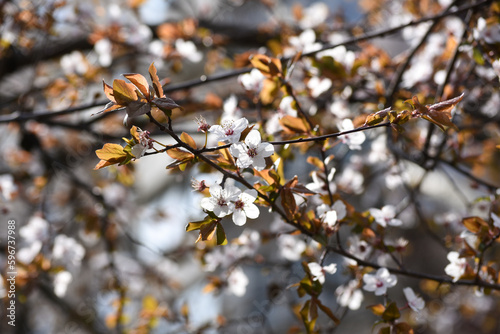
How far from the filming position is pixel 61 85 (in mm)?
1819

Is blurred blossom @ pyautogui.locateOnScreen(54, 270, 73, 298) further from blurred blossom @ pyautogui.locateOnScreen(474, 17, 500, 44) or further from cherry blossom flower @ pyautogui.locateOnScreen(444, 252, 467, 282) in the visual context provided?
blurred blossom @ pyautogui.locateOnScreen(474, 17, 500, 44)

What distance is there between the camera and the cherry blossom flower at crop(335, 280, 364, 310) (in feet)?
3.54

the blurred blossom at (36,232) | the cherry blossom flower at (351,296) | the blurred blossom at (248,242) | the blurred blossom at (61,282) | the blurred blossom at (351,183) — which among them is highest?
the cherry blossom flower at (351,296)

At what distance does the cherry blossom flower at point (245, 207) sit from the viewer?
2.38 ft

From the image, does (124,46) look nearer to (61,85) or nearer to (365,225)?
(61,85)

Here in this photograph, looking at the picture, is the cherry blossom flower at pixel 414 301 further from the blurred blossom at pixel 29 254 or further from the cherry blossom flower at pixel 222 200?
the blurred blossom at pixel 29 254

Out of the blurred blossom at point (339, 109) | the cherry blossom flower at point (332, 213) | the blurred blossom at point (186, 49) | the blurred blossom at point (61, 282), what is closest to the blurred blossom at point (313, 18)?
the blurred blossom at point (186, 49)

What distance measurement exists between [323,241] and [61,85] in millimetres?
1436

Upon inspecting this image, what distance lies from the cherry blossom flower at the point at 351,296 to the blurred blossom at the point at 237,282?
30 centimetres

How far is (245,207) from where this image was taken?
74 cm

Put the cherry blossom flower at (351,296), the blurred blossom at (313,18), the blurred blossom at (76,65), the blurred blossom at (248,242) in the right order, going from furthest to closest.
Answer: the blurred blossom at (313,18), the blurred blossom at (76,65), the blurred blossom at (248,242), the cherry blossom flower at (351,296)

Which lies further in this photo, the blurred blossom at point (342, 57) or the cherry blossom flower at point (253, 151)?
the blurred blossom at point (342, 57)

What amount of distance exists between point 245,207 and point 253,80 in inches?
19.6

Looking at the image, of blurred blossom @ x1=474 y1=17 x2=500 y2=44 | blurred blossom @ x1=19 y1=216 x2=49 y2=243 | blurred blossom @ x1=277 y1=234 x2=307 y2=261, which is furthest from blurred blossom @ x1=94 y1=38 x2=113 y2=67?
blurred blossom @ x1=474 y1=17 x2=500 y2=44
